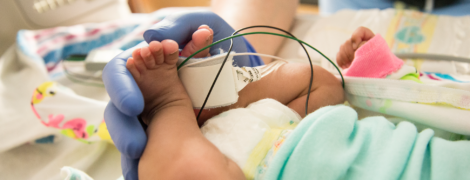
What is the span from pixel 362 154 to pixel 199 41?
0.35 m

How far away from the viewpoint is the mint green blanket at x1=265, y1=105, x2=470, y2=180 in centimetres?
40

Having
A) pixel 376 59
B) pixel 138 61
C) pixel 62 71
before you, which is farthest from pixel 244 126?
pixel 62 71

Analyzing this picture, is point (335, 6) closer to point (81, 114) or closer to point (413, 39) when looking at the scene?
point (413, 39)

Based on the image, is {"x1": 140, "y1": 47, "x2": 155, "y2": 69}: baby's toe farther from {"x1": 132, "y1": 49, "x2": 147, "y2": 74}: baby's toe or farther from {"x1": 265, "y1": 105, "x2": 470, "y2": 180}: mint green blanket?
{"x1": 265, "y1": 105, "x2": 470, "y2": 180}: mint green blanket

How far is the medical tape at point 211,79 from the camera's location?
19.6 inches

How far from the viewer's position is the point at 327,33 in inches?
42.2

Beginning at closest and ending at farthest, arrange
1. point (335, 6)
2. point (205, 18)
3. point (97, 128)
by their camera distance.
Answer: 1. point (205, 18)
2. point (97, 128)
3. point (335, 6)

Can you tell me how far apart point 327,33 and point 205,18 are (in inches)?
25.6

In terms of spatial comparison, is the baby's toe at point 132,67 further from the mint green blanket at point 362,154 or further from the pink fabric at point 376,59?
the pink fabric at point 376,59

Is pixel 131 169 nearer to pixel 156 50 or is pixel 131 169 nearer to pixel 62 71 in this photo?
pixel 156 50

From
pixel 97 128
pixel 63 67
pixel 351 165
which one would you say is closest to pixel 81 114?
pixel 97 128

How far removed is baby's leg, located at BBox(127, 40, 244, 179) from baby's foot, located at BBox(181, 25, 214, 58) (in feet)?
0.22

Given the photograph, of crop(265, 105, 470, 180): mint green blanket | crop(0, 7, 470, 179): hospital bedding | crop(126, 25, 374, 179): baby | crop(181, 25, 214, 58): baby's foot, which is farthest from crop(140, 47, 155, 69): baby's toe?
crop(0, 7, 470, 179): hospital bedding

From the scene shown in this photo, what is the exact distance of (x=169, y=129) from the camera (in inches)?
17.3
